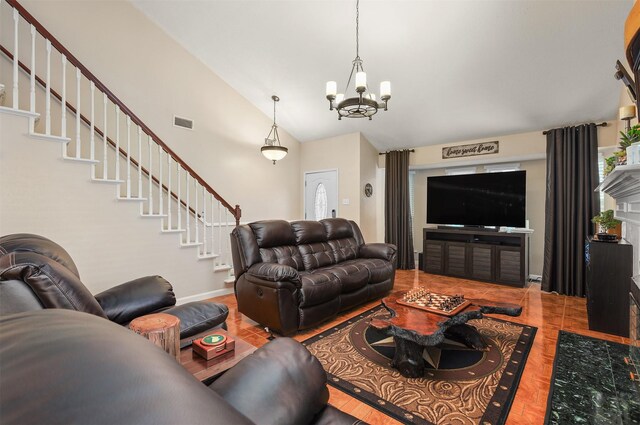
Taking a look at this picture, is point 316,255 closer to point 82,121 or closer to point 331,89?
point 331,89

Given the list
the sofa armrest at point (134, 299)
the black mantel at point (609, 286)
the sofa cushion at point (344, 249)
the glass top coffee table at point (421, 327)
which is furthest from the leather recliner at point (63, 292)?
the black mantel at point (609, 286)

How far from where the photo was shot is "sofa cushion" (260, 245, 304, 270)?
335 cm

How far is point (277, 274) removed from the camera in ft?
9.05

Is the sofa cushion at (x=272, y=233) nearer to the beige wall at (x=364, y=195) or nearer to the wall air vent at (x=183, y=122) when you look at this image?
the beige wall at (x=364, y=195)

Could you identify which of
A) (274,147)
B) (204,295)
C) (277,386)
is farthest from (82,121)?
(277,386)

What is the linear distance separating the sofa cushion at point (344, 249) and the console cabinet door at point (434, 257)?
1853mm

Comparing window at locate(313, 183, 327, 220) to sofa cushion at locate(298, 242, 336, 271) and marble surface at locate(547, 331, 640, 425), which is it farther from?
marble surface at locate(547, 331, 640, 425)

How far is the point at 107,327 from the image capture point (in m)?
0.47

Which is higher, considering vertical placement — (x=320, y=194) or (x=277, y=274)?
(x=320, y=194)

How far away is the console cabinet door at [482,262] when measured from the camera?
487 cm

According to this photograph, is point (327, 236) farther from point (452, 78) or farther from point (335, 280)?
point (452, 78)

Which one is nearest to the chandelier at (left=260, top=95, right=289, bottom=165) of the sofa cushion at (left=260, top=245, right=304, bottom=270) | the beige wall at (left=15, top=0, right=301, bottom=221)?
the beige wall at (left=15, top=0, right=301, bottom=221)

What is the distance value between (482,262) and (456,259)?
1.34ft

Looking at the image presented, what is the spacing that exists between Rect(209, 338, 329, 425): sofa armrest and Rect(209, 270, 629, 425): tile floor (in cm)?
99
